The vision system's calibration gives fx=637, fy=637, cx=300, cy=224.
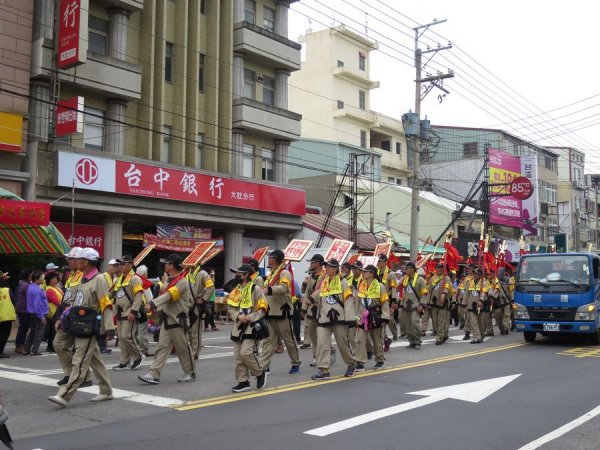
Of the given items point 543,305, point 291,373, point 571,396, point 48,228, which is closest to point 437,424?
point 571,396

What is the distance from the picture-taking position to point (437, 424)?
23.9ft

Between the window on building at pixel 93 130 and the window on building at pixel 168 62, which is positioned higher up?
the window on building at pixel 168 62

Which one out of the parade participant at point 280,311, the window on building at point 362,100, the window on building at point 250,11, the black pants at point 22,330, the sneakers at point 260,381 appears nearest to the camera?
the sneakers at point 260,381

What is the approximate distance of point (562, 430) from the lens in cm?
711

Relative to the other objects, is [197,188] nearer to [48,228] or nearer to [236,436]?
[48,228]

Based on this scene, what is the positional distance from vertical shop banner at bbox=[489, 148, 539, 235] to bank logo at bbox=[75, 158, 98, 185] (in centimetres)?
2909

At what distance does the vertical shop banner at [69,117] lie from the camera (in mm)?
20266

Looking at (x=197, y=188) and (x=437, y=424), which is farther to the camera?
(x=197, y=188)

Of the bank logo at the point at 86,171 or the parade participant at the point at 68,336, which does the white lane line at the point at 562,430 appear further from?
the bank logo at the point at 86,171

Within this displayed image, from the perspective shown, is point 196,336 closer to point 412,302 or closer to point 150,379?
point 150,379

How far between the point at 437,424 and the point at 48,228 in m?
14.2

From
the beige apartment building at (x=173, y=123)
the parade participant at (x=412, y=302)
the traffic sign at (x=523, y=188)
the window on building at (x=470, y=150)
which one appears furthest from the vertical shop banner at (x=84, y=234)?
the window on building at (x=470, y=150)

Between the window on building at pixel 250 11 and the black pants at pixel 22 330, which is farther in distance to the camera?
the window on building at pixel 250 11

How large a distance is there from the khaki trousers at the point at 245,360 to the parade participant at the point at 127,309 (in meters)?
2.45
